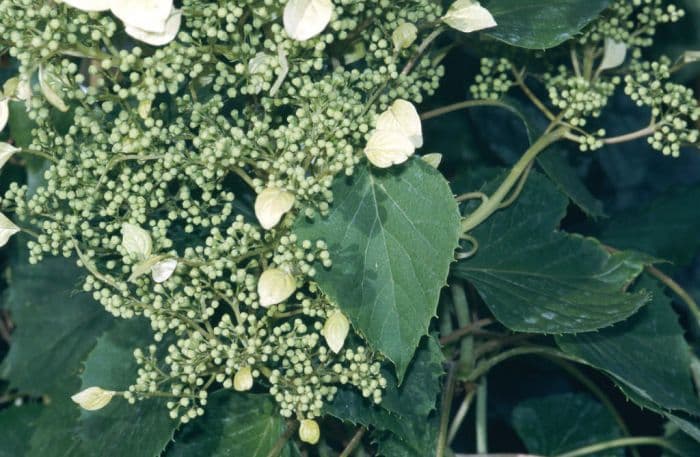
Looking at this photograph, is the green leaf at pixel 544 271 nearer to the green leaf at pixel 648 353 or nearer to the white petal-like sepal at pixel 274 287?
the green leaf at pixel 648 353

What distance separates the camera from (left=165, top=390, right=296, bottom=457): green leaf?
92 centimetres

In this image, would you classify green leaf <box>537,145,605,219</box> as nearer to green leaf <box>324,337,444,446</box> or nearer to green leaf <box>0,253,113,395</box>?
green leaf <box>324,337,444,446</box>

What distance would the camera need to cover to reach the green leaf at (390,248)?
30.7 inches

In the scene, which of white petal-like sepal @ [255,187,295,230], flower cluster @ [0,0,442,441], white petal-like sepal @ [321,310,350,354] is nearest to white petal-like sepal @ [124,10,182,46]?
flower cluster @ [0,0,442,441]

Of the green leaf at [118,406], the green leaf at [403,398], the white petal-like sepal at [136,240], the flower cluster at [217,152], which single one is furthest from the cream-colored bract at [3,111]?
the green leaf at [403,398]

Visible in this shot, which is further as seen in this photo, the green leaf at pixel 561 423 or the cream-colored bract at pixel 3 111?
the green leaf at pixel 561 423

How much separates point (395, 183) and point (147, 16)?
0.80 ft

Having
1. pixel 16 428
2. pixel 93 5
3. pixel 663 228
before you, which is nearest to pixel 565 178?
pixel 663 228

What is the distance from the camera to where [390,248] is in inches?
31.9

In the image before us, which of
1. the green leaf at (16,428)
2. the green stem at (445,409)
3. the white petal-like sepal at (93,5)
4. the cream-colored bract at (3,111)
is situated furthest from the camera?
the green leaf at (16,428)

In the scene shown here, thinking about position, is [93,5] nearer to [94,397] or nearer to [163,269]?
[163,269]

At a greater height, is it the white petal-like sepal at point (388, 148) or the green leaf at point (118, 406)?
the white petal-like sepal at point (388, 148)

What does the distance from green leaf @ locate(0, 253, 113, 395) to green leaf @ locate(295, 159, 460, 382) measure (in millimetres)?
394

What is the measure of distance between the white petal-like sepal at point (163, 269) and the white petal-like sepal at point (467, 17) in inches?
11.8
